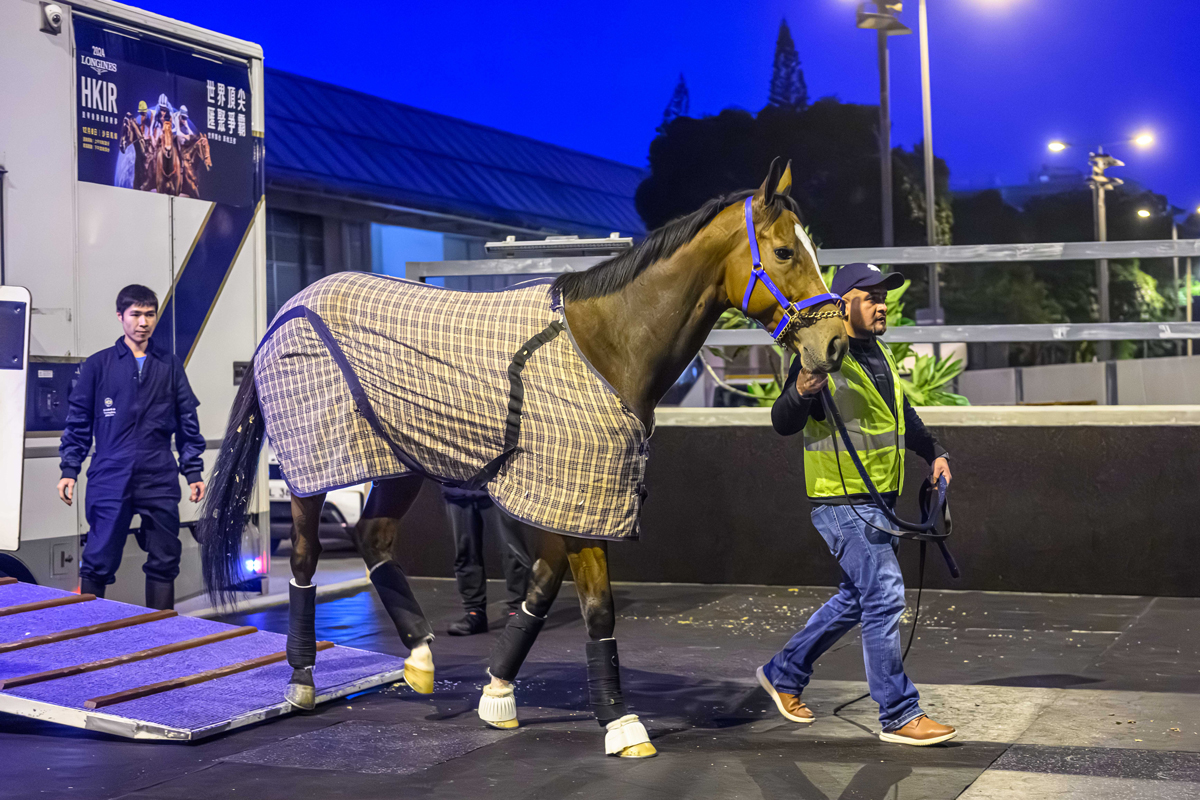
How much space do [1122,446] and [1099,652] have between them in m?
2.12

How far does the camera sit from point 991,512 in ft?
25.6

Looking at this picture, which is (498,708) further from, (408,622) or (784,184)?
(784,184)

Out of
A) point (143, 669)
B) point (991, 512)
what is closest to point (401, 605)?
point (143, 669)

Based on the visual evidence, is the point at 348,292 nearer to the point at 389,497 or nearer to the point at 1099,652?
the point at 389,497

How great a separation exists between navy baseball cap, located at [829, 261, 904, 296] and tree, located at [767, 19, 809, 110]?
29358 millimetres

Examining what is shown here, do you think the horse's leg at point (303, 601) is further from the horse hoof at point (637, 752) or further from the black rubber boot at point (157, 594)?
the black rubber boot at point (157, 594)

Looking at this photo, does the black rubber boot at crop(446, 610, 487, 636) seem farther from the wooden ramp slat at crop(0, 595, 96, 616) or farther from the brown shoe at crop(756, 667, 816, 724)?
the brown shoe at crop(756, 667, 816, 724)

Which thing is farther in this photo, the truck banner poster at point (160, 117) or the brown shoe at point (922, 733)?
the truck banner poster at point (160, 117)

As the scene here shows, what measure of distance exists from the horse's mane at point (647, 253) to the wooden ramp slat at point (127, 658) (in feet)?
8.31

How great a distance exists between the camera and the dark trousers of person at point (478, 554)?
6793 millimetres

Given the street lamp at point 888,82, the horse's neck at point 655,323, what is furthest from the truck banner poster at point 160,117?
the street lamp at point 888,82

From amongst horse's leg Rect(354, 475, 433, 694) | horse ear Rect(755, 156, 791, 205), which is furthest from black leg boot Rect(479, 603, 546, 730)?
horse ear Rect(755, 156, 791, 205)

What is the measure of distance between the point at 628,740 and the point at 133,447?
3870 millimetres

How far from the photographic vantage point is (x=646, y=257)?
4.21 meters
